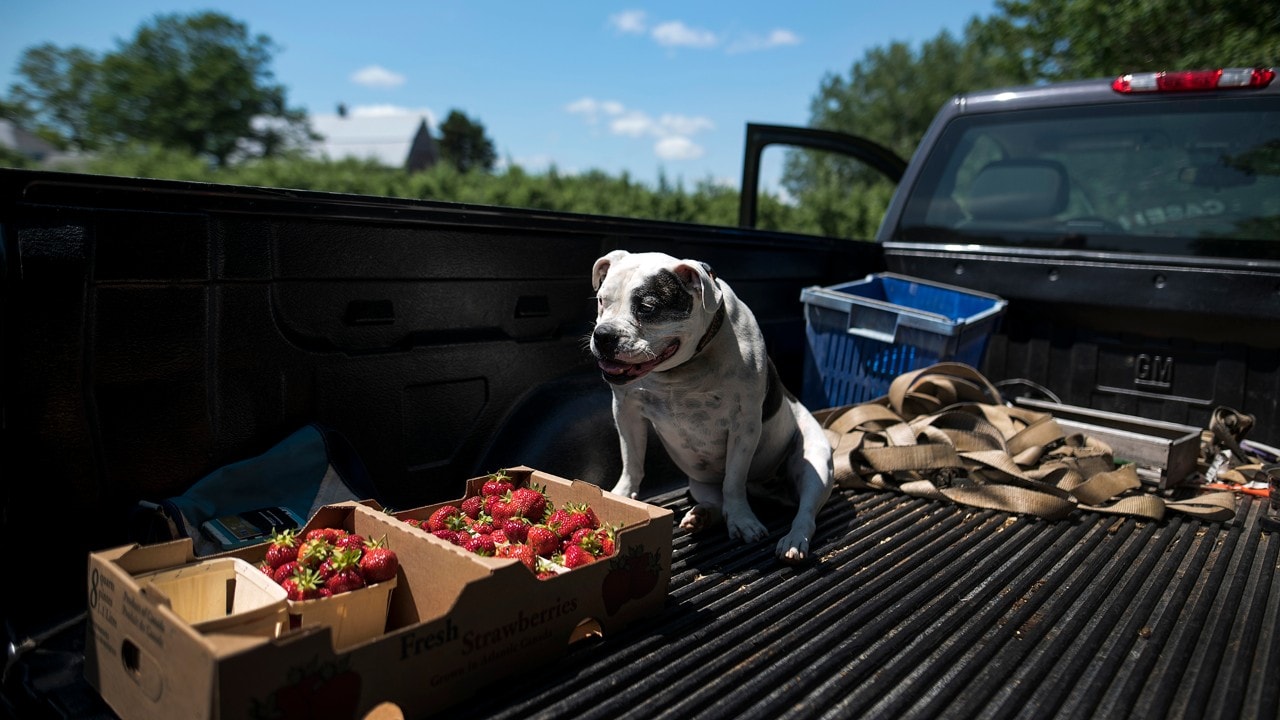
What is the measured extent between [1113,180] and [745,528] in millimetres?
2619

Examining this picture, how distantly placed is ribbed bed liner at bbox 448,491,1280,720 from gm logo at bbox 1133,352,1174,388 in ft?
3.33

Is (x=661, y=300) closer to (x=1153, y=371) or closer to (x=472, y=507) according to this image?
(x=472, y=507)

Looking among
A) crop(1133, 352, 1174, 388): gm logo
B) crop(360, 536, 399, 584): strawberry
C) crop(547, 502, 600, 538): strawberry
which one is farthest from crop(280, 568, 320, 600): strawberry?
crop(1133, 352, 1174, 388): gm logo

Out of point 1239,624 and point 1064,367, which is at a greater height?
point 1064,367

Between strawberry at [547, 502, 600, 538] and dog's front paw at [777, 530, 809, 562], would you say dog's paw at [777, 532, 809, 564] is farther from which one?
strawberry at [547, 502, 600, 538]

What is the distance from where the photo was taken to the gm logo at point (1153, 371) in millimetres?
3539

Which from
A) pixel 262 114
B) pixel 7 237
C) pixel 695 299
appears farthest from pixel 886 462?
pixel 262 114

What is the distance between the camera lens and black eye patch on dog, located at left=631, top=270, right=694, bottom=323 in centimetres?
230

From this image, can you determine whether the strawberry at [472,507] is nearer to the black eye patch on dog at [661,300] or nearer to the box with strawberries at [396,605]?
the box with strawberries at [396,605]

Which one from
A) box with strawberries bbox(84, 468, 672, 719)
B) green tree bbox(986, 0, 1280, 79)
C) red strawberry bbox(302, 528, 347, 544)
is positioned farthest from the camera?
green tree bbox(986, 0, 1280, 79)

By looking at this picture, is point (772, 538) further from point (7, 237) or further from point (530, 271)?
point (7, 237)

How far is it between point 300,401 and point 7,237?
2.36 ft

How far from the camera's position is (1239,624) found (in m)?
1.93

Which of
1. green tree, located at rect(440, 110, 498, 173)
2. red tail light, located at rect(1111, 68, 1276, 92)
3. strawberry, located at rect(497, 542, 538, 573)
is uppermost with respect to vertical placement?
green tree, located at rect(440, 110, 498, 173)
